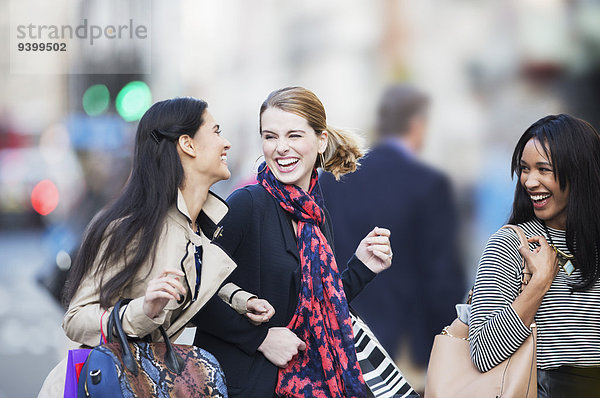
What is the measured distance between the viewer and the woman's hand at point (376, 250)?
3355mm

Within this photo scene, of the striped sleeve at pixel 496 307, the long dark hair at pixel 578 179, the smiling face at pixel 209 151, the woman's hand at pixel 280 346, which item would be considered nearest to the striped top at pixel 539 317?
the striped sleeve at pixel 496 307

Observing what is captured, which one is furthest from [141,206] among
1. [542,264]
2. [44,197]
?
[44,197]

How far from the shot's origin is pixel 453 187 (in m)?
5.61

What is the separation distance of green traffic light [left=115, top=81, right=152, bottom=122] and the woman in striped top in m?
7.81

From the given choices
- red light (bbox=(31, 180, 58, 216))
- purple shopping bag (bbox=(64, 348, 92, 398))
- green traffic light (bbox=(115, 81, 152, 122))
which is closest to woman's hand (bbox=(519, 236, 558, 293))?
purple shopping bag (bbox=(64, 348, 92, 398))

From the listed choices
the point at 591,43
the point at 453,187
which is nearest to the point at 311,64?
the point at 591,43

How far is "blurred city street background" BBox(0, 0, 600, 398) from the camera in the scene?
7012 mm

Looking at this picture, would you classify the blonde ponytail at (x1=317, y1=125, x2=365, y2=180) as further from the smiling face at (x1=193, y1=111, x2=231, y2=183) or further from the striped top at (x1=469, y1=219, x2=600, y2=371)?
the striped top at (x1=469, y1=219, x2=600, y2=371)

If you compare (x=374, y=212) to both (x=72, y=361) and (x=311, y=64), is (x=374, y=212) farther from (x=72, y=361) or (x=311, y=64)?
(x=311, y=64)

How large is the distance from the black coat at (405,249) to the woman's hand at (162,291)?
2.66 metres

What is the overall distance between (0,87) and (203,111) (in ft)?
105

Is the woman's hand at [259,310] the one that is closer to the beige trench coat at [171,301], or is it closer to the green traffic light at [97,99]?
the beige trench coat at [171,301]

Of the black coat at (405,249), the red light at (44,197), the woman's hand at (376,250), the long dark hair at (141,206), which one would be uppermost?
the long dark hair at (141,206)

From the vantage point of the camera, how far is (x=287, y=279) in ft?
10.2
